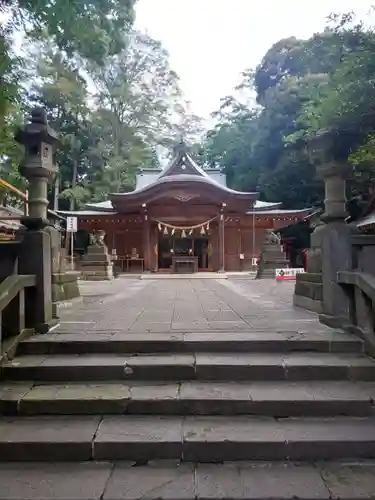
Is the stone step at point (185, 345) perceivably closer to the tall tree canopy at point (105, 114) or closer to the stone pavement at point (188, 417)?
the stone pavement at point (188, 417)

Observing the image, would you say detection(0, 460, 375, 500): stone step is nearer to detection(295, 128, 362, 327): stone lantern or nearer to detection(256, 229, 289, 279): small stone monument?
detection(295, 128, 362, 327): stone lantern

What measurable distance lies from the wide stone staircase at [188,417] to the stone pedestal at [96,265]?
37.8ft

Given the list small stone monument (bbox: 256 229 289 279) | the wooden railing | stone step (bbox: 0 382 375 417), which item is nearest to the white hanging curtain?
small stone monument (bbox: 256 229 289 279)

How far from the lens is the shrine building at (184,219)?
18.8 metres

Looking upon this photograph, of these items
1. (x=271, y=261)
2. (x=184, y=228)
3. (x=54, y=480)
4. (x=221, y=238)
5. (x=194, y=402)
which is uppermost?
(x=184, y=228)

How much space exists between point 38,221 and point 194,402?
98.9 inches

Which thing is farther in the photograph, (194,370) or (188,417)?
(194,370)

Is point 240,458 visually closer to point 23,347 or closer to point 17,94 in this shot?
point 23,347

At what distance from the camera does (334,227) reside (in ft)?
13.3

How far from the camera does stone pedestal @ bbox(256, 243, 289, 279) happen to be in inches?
584

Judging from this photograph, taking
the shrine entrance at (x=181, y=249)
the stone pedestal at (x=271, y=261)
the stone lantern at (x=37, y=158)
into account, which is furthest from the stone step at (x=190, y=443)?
the shrine entrance at (x=181, y=249)

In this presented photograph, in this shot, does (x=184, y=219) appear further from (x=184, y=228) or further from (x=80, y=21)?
(x=80, y=21)

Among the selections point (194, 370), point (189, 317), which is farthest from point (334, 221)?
point (194, 370)

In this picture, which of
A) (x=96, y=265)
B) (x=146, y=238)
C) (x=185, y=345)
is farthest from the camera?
(x=146, y=238)
